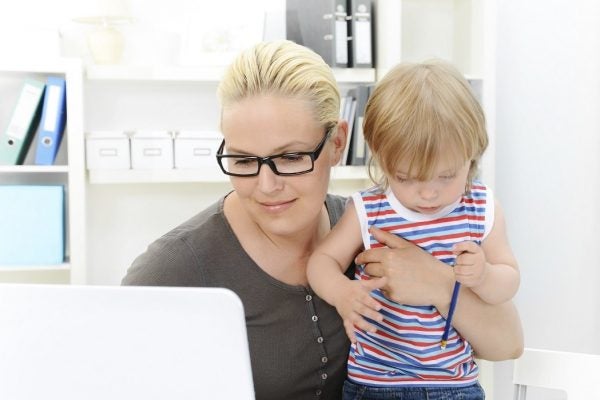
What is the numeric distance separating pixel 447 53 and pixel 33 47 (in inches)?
68.3

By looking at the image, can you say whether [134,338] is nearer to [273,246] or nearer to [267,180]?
[267,180]

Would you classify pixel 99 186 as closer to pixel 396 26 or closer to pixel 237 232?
pixel 396 26

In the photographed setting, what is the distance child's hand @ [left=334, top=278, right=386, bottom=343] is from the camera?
1.30 metres

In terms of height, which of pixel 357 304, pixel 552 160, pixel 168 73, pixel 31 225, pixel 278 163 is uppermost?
pixel 168 73

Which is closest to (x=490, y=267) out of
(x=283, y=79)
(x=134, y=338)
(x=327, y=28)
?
(x=283, y=79)

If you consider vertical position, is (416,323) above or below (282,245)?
below

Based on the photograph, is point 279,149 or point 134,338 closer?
point 134,338

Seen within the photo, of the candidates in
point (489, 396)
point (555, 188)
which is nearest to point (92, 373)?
point (489, 396)

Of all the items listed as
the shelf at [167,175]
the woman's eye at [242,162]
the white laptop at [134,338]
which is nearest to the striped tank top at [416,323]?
the woman's eye at [242,162]

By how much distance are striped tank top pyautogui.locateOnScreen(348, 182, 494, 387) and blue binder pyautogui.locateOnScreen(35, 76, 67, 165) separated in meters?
1.89

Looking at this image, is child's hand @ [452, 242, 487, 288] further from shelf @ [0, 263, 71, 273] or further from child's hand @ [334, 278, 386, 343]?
shelf @ [0, 263, 71, 273]

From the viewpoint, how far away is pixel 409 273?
145 cm

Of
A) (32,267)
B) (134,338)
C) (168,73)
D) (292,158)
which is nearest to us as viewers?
(134,338)

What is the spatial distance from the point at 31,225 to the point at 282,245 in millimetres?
1785
